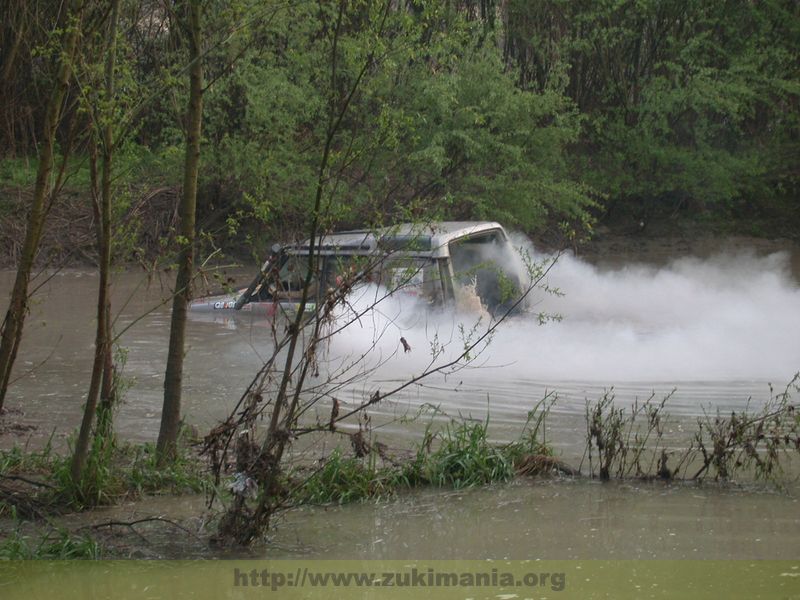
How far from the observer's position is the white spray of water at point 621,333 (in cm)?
1025

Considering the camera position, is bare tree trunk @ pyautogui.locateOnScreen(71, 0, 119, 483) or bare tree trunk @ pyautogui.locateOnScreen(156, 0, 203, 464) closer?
bare tree trunk @ pyautogui.locateOnScreen(71, 0, 119, 483)

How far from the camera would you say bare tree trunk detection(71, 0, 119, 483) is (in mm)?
6141

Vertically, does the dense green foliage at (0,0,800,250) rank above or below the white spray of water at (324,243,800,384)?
above

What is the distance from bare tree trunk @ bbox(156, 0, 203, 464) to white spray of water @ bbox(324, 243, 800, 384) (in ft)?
4.99

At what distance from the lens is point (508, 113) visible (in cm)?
1766

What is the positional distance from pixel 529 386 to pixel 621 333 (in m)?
2.71

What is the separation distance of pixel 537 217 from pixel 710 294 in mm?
3389

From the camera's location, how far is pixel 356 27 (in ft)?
59.4

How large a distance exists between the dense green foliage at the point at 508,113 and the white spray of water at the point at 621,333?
64.8 inches

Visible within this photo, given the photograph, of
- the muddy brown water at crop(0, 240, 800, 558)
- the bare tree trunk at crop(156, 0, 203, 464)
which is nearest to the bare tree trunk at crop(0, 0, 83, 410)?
the muddy brown water at crop(0, 240, 800, 558)

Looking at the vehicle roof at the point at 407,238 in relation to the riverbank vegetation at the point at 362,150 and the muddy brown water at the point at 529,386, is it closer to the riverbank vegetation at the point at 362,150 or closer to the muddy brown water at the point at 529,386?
the riverbank vegetation at the point at 362,150

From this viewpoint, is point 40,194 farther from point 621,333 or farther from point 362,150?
point 621,333

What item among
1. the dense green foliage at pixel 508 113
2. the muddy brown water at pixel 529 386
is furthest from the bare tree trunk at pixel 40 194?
the dense green foliage at pixel 508 113

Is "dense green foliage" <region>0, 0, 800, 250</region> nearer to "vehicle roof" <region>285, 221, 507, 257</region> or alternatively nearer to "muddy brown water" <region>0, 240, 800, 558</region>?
"muddy brown water" <region>0, 240, 800, 558</region>
